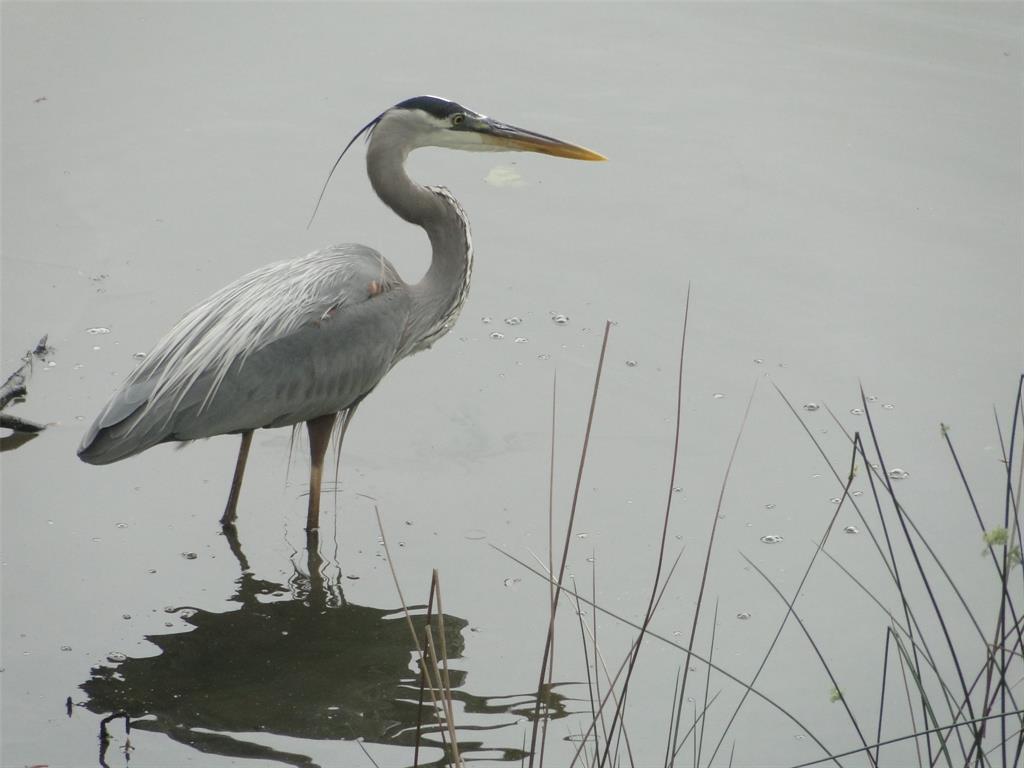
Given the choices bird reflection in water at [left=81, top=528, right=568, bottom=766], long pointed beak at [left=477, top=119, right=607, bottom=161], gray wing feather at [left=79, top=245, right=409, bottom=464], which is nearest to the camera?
bird reflection in water at [left=81, top=528, right=568, bottom=766]

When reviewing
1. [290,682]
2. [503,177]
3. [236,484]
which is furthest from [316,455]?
[503,177]

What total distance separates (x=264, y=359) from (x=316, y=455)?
0.39m

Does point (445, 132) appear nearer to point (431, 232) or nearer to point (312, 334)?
point (431, 232)

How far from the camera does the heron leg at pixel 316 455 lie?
418cm

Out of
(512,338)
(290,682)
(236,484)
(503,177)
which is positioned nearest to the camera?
(290,682)

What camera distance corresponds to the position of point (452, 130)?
4.63m

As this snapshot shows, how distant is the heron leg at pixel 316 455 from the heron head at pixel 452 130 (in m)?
1.05

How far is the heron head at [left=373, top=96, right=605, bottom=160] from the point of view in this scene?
4.52 metres

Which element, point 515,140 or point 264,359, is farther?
point 515,140

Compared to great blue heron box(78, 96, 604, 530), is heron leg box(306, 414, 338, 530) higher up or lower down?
lower down

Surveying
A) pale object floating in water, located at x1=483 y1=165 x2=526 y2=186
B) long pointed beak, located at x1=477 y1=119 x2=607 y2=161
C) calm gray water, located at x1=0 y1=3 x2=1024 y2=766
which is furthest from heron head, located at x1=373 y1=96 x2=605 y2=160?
pale object floating in water, located at x1=483 y1=165 x2=526 y2=186

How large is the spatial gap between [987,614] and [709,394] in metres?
1.42

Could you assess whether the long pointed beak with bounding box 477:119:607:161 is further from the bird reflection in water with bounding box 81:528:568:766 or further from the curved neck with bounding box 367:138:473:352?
the bird reflection in water with bounding box 81:528:568:766

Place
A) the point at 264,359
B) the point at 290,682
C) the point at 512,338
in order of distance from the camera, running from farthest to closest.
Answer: the point at 512,338, the point at 264,359, the point at 290,682
